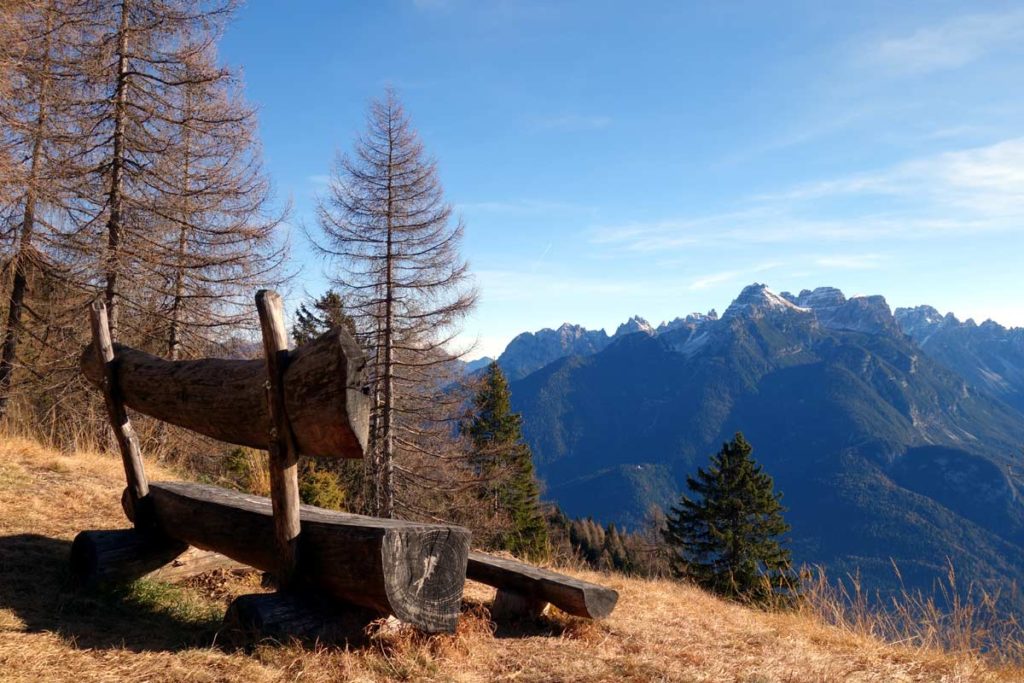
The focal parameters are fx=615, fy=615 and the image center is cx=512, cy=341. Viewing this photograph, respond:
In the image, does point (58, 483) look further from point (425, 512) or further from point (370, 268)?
point (425, 512)

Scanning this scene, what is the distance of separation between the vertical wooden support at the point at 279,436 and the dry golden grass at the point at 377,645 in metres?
0.64

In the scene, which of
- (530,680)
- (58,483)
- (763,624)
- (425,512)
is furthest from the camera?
(425,512)

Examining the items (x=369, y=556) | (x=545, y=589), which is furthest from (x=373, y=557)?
(x=545, y=589)

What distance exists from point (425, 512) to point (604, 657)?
13.2 metres

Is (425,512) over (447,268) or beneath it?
beneath

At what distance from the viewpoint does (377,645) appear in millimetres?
3660

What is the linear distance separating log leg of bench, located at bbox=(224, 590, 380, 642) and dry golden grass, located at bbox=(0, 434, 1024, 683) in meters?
0.08

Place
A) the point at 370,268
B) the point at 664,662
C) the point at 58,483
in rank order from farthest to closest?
the point at 370,268 → the point at 58,483 → the point at 664,662

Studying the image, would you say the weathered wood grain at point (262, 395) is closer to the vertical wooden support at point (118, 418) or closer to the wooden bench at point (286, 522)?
the wooden bench at point (286, 522)

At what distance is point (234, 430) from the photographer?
3672 millimetres

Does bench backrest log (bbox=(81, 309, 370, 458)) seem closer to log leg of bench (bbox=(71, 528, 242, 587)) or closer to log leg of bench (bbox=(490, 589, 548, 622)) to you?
log leg of bench (bbox=(71, 528, 242, 587))

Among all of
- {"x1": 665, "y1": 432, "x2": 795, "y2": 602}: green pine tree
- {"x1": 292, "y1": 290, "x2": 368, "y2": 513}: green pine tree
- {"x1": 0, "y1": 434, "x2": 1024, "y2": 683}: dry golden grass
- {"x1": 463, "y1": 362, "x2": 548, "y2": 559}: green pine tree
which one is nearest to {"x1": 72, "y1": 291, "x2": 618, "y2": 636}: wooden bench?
{"x1": 0, "y1": 434, "x2": 1024, "y2": 683}: dry golden grass

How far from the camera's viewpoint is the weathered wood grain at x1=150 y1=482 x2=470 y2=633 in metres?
3.40

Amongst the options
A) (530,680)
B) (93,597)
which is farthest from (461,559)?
(93,597)
